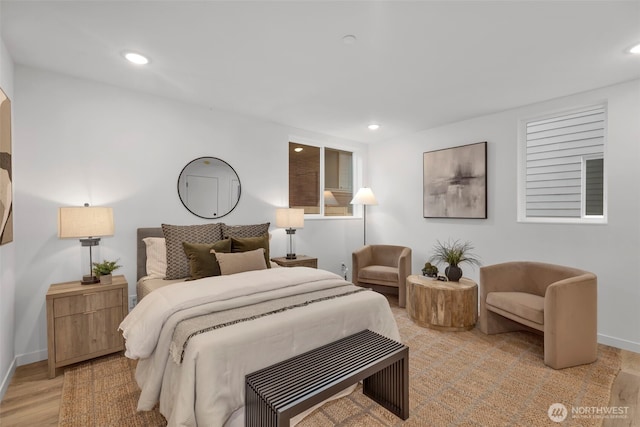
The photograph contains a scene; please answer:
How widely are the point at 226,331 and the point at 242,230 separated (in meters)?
1.88

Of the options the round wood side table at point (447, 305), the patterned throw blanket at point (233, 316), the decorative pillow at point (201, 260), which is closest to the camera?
the patterned throw blanket at point (233, 316)

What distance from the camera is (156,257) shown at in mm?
2967

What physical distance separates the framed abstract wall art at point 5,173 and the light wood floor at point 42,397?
1114 mm

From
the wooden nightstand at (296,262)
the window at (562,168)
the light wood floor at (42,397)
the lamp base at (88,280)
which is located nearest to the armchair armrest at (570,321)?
the light wood floor at (42,397)

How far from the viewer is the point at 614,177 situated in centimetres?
292

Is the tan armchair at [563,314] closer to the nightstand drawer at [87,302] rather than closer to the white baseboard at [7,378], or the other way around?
the nightstand drawer at [87,302]

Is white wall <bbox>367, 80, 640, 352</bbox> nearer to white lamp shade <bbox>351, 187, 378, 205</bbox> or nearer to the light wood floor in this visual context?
white lamp shade <bbox>351, 187, 378, 205</bbox>

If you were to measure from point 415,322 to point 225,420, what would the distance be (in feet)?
8.28

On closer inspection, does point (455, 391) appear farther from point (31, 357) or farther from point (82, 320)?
point (31, 357)

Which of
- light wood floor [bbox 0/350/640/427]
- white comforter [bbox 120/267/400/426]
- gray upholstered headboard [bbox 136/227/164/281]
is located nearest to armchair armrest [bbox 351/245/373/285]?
white comforter [bbox 120/267/400/426]

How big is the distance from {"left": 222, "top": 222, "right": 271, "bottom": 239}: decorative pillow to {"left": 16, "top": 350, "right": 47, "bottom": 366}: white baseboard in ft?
6.03

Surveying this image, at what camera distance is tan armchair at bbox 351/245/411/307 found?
13.2ft

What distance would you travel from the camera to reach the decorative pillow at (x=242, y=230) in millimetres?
3317

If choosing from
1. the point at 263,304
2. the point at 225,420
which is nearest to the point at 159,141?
the point at 263,304
